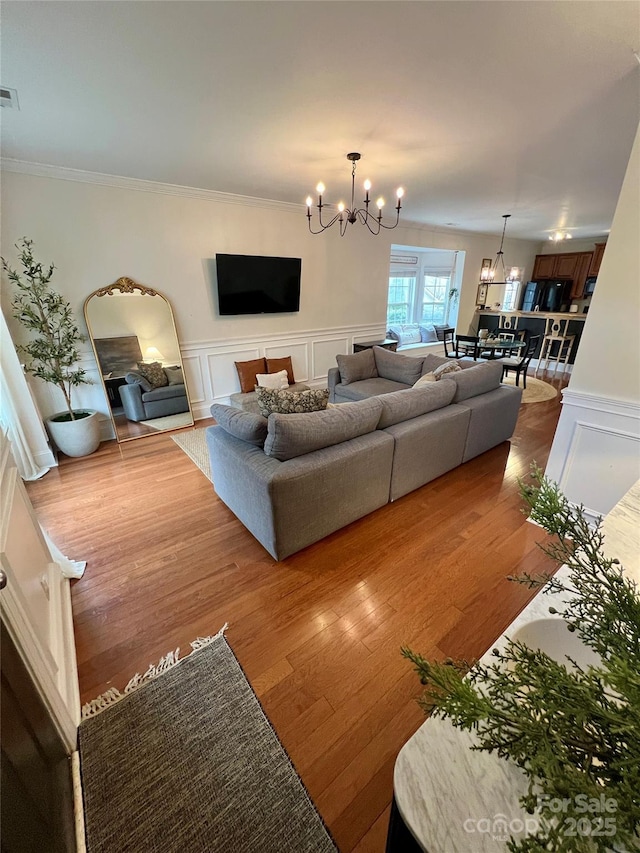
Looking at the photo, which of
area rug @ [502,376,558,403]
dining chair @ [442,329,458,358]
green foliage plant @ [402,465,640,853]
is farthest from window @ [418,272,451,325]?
green foliage plant @ [402,465,640,853]

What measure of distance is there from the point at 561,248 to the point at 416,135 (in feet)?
27.8

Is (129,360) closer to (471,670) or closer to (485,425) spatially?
(485,425)

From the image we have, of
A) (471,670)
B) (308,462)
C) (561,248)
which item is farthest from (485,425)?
(561,248)

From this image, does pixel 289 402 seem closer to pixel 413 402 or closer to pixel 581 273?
pixel 413 402

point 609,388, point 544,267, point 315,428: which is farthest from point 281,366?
point 544,267

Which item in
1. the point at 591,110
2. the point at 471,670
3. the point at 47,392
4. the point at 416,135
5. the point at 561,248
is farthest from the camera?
the point at 561,248

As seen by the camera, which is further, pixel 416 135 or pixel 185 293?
pixel 185 293

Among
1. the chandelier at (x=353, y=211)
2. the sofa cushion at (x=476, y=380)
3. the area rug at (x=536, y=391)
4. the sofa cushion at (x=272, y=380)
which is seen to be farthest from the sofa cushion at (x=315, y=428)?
the area rug at (x=536, y=391)

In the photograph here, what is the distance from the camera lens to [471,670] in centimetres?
54

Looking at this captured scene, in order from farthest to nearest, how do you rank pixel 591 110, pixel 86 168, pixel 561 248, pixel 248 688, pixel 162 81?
pixel 561 248 → pixel 86 168 → pixel 591 110 → pixel 162 81 → pixel 248 688

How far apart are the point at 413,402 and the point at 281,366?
246 centimetres

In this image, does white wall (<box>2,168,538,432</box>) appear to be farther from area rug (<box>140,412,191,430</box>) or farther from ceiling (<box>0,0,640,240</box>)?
ceiling (<box>0,0,640,240</box>)

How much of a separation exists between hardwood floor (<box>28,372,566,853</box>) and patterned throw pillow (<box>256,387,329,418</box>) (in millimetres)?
863

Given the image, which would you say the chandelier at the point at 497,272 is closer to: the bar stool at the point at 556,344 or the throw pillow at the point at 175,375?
the bar stool at the point at 556,344
